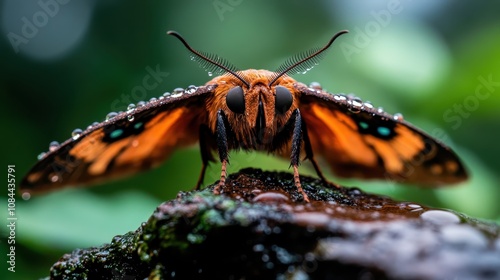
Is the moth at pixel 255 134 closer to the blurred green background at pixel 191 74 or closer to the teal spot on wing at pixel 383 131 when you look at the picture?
the teal spot on wing at pixel 383 131

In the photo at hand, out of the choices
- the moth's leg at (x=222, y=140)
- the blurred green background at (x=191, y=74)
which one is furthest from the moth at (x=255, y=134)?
the blurred green background at (x=191, y=74)

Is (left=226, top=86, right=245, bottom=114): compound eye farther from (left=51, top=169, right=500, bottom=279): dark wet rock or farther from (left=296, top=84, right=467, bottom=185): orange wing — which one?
(left=51, top=169, right=500, bottom=279): dark wet rock

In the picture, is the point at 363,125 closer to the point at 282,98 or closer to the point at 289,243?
the point at 282,98

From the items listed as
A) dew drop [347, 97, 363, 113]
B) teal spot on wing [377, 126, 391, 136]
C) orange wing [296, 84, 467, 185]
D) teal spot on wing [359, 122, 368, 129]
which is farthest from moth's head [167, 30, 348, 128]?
teal spot on wing [377, 126, 391, 136]

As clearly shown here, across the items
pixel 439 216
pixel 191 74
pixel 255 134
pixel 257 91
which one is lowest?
pixel 439 216

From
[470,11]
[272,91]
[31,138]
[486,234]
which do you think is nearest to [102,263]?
[272,91]

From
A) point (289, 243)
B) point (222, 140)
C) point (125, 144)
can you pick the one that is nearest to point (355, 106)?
point (222, 140)

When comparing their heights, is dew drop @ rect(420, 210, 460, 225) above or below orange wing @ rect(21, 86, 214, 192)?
below

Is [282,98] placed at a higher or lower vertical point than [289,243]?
higher
